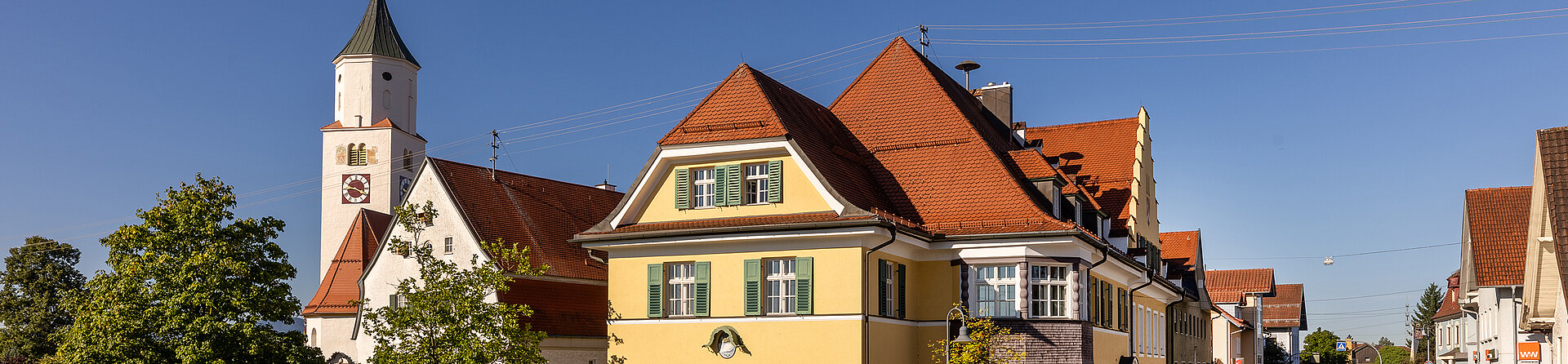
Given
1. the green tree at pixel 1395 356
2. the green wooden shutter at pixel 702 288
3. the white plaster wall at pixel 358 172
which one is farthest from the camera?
the green tree at pixel 1395 356

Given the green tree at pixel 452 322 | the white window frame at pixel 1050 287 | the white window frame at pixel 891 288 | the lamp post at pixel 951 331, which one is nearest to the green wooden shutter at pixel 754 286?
the white window frame at pixel 891 288

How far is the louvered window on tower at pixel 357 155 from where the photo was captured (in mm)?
73562

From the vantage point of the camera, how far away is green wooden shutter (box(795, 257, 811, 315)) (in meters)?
28.4

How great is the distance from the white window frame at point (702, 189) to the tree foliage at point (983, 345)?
5.60 m

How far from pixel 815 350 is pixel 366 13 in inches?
2161

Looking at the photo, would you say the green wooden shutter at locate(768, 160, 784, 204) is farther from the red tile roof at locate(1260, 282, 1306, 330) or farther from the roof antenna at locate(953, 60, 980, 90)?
the red tile roof at locate(1260, 282, 1306, 330)

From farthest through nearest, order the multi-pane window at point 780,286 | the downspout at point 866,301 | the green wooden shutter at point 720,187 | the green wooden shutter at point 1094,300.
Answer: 1. the green wooden shutter at point 1094,300
2. the green wooden shutter at point 720,187
3. the multi-pane window at point 780,286
4. the downspout at point 866,301

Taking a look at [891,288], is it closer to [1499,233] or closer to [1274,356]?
[1499,233]

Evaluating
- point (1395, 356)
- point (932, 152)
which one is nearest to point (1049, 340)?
point (932, 152)

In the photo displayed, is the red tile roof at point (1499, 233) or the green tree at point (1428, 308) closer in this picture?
the red tile roof at point (1499, 233)

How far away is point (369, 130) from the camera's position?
73.6 m

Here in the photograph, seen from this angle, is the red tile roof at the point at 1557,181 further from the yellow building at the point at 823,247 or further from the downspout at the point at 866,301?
the downspout at the point at 866,301

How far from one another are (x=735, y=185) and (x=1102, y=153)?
16403 millimetres

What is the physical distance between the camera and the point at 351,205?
237ft
